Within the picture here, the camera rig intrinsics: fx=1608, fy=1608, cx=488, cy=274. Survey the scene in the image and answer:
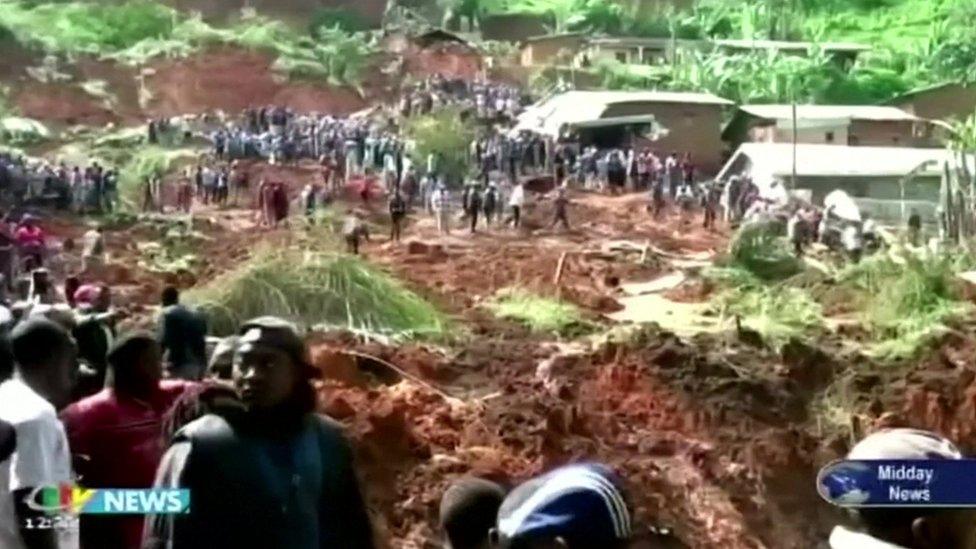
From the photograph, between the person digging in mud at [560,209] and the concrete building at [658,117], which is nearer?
the person digging in mud at [560,209]

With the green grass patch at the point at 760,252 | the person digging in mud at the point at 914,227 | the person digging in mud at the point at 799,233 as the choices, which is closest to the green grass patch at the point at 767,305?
the green grass patch at the point at 760,252

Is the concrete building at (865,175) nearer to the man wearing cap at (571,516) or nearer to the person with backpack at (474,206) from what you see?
the person with backpack at (474,206)

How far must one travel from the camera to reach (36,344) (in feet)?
7.43

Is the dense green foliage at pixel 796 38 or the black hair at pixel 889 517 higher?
the dense green foliage at pixel 796 38

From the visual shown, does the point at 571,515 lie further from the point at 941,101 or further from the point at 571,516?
the point at 941,101

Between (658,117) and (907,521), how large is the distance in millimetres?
7979

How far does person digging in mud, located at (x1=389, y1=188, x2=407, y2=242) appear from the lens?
855 cm

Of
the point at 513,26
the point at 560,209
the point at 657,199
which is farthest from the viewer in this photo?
the point at 513,26

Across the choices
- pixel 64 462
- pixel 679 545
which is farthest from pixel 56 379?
pixel 679 545

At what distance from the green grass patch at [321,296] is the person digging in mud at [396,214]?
36 cm

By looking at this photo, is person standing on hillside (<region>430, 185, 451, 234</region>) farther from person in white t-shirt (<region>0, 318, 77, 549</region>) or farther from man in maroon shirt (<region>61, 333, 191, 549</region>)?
person in white t-shirt (<region>0, 318, 77, 549</region>)

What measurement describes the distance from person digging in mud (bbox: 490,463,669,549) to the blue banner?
7.1 inches

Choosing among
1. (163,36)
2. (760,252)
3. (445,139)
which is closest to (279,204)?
(445,139)

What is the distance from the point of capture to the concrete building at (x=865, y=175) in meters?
8.99
